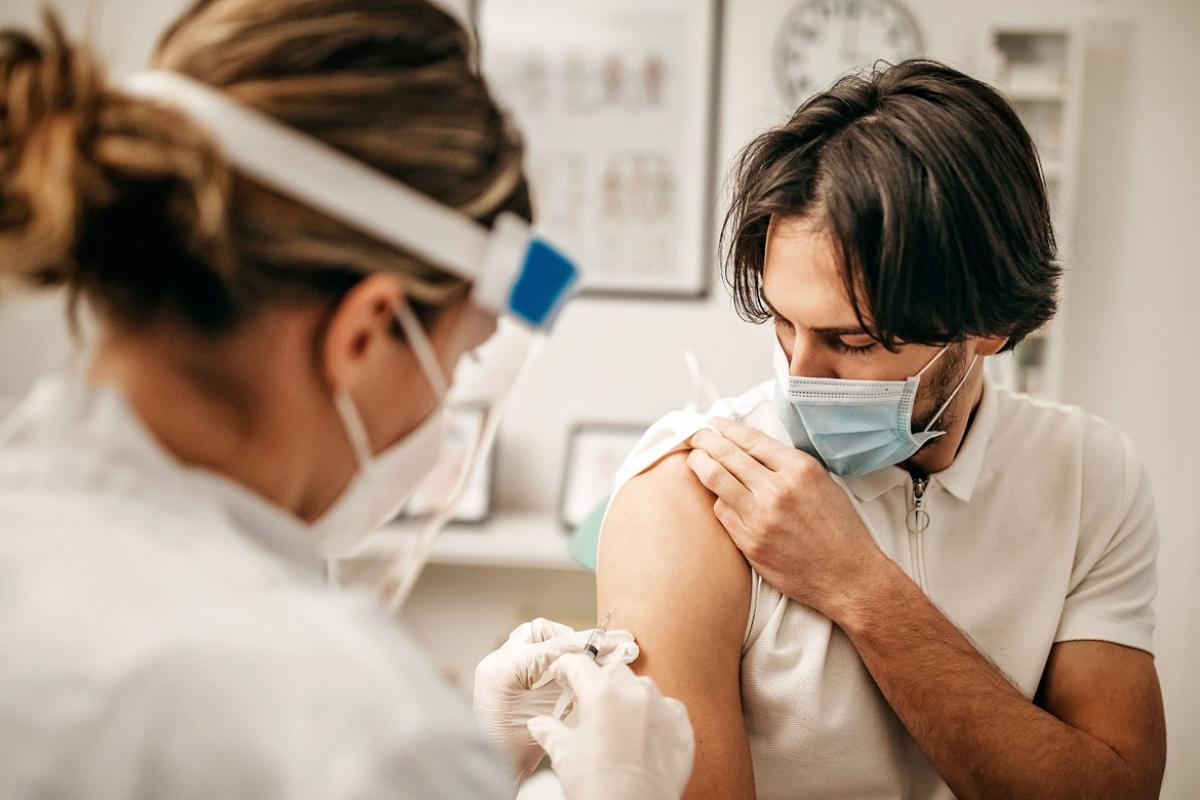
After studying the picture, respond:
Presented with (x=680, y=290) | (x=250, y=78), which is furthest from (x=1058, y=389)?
(x=250, y=78)

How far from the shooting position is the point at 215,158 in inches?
25.7

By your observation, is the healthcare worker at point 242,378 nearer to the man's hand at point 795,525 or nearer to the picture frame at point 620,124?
the man's hand at point 795,525

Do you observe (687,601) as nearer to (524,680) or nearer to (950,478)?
(524,680)

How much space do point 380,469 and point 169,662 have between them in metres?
0.29

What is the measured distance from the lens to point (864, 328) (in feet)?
3.79

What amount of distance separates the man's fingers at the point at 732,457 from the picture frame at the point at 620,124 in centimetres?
172

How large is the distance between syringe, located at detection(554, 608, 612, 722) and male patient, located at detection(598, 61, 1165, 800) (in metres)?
0.03

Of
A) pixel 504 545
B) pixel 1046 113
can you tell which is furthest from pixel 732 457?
pixel 1046 113

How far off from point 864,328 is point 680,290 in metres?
1.78

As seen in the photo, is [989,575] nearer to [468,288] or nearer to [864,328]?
[864,328]

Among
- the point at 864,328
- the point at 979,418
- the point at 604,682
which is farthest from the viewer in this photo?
the point at 979,418

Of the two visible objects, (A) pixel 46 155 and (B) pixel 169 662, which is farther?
(A) pixel 46 155

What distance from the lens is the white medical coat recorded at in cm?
55

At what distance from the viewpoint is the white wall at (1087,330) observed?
2748 mm
